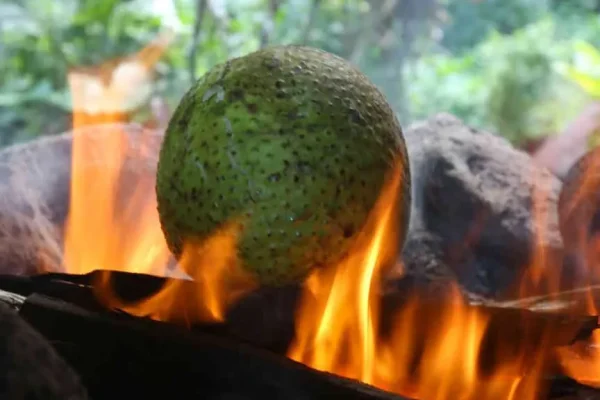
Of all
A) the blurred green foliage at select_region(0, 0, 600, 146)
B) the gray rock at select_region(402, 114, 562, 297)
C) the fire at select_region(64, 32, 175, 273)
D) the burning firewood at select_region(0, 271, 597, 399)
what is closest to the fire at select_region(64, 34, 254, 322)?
Result: the fire at select_region(64, 32, 175, 273)

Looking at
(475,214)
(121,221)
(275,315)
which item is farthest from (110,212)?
(475,214)

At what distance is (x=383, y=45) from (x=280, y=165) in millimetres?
2257

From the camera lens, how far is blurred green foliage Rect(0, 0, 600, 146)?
3111 mm

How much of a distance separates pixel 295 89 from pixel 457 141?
846mm

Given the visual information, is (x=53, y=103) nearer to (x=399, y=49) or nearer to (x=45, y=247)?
(x=399, y=49)

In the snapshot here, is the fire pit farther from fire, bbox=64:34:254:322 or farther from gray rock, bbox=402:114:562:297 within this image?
gray rock, bbox=402:114:562:297

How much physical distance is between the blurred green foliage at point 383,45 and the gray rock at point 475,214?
124 cm

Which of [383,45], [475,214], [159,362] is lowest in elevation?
[159,362]

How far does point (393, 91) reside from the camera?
10.5 ft

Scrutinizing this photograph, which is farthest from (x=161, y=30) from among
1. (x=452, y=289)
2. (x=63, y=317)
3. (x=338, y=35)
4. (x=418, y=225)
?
(x=63, y=317)

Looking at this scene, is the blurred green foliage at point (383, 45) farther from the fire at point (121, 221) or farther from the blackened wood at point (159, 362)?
the blackened wood at point (159, 362)

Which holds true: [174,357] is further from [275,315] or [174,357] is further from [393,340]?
[393,340]

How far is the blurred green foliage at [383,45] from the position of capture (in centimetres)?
311

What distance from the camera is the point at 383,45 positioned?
3205 millimetres
